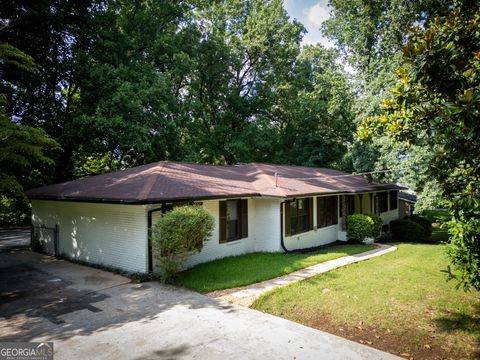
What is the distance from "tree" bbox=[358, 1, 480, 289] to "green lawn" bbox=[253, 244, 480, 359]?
1170 millimetres

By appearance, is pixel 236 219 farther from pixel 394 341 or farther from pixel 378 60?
pixel 378 60

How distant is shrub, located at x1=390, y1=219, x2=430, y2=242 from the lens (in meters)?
19.0

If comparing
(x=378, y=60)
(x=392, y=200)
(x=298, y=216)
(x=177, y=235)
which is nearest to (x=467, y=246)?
(x=177, y=235)

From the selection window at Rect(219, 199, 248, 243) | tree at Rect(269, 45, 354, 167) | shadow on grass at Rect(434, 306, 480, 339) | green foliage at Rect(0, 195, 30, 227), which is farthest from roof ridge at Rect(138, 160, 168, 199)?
green foliage at Rect(0, 195, 30, 227)

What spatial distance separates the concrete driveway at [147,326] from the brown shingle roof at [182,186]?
284 cm

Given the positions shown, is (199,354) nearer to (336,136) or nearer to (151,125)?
(151,125)

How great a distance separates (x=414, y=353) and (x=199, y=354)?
12.0 ft

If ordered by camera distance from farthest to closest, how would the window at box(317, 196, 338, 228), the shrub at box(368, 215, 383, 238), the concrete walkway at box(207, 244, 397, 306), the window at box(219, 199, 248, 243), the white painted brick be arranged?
the shrub at box(368, 215, 383, 238)
the window at box(317, 196, 338, 228)
the window at box(219, 199, 248, 243)
the white painted brick
the concrete walkway at box(207, 244, 397, 306)

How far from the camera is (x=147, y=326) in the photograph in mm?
6328

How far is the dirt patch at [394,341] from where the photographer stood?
530 centimetres

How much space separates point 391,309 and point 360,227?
366 inches

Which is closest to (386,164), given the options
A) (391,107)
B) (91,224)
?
(391,107)

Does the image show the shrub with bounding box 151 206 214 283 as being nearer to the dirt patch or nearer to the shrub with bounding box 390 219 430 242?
the dirt patch

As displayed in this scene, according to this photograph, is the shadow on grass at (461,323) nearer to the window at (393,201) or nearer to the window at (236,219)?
the window at (236,219)
